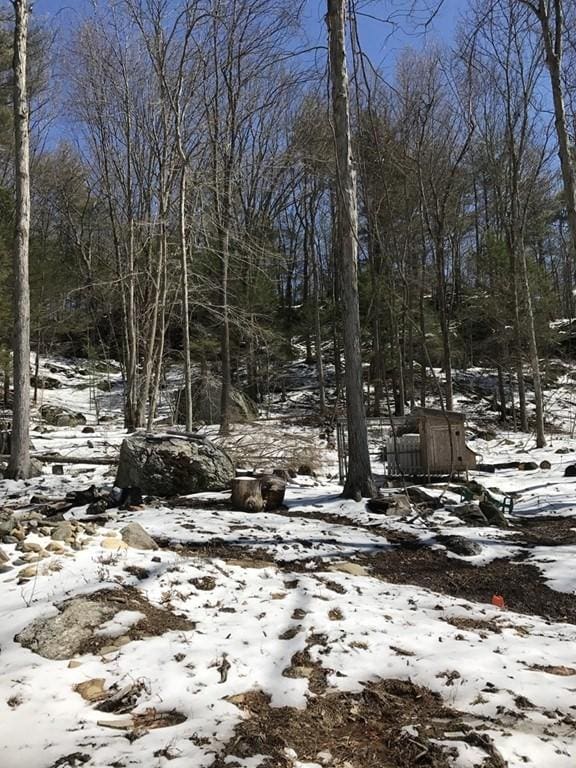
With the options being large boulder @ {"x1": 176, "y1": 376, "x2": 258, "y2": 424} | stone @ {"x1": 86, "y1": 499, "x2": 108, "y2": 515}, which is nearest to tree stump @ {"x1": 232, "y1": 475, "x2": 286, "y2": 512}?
stone @ {"x1": 86, "y1": 499, "x2": 108, "y2": 515}

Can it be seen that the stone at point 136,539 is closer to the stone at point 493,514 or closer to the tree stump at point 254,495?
the tree stump at point 254,495

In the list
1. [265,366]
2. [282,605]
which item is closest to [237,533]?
[282,605]

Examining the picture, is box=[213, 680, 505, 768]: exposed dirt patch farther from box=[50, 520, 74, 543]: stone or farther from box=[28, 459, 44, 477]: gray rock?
box=[28, 459, 44, 477]: gray rock

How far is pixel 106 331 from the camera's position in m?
31.0

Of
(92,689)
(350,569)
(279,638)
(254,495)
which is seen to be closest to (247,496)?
(254,495)

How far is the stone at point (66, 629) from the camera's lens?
320 cm

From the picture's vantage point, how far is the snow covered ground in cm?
237

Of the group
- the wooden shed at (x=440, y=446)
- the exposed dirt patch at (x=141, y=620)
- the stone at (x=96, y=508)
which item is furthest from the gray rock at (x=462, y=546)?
the wooden shed at (x=440, y=446)

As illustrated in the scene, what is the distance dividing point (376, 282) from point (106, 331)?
16.4 m

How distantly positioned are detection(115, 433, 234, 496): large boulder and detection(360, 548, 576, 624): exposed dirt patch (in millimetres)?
3944

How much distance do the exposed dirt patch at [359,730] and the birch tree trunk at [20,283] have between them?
8.18 metres

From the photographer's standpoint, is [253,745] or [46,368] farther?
[46,368]

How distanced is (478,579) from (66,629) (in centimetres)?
352

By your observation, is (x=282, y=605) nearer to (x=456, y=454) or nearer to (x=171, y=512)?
(x=171, y=512)
